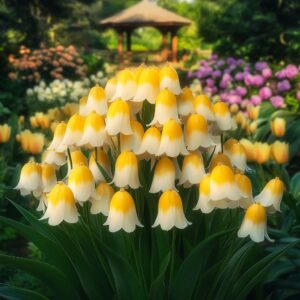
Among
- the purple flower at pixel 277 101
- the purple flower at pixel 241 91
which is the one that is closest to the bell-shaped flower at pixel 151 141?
the purple flower at pixel 277 101

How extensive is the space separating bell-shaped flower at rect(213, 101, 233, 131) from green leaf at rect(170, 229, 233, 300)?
0.41 meters

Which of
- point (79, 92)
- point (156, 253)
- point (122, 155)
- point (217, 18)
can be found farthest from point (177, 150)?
point (217, 18)

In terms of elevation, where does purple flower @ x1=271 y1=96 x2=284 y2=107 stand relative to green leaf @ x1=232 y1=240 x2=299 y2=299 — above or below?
below

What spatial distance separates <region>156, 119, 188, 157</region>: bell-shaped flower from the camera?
74.1 inches

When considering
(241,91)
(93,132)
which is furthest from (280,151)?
(241,91)

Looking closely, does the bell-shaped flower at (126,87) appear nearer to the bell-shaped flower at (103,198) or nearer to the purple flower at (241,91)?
the bell-shaped flower at (103,198)

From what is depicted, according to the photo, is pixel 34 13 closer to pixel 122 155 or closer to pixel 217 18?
pixel 217 18

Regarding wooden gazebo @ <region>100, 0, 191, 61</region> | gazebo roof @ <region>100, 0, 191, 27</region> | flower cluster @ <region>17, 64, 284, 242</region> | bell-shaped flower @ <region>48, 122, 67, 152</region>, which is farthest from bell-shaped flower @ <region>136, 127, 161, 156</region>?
gazebo roof @ <region>100, 0, 191, 27</region>

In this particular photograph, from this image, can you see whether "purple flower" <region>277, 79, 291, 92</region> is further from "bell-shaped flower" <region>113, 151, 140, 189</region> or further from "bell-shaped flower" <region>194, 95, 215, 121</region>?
"bell-shaped flower" <region>113, 151, 140, 189</region>

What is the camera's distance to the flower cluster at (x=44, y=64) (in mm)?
10758

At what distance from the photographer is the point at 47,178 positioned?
7.09 ft

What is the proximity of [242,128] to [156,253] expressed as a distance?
2.86m

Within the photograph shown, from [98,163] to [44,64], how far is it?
10521mm

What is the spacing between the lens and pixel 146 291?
6.97 feet
